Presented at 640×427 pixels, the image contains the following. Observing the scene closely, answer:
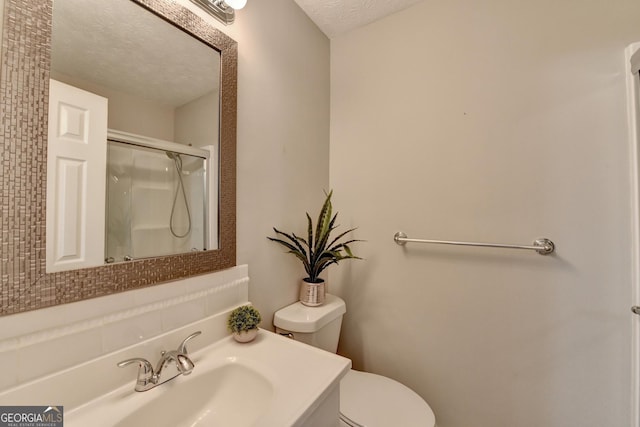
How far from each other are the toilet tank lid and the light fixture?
126cm

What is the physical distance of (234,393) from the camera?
748mm

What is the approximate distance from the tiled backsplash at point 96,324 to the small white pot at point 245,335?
8 cm

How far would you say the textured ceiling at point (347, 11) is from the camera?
132 centimetres

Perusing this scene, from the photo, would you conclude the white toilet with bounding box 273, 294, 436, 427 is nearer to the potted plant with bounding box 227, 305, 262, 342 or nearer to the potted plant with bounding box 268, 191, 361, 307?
the potted plant with bounding box 268, 191, 361, 307

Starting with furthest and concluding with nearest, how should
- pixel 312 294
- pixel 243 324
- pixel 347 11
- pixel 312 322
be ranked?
pixel 347 11, pixel 312 294, pixel 312 322, pixel 243 324

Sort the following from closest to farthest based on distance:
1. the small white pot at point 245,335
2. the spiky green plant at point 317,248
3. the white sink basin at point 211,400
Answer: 1. the white sink basin at point 211,400
2. the small white pot at point 245,335
3. the spiky green plant at point 317,248

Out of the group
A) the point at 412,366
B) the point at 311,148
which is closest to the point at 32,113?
the point at 311,148

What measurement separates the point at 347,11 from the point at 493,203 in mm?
1304

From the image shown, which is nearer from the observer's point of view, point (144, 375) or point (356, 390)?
point (144, 375)

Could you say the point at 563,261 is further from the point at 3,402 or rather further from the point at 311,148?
the point at 3,402

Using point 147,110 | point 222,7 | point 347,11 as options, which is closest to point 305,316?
point 147,110

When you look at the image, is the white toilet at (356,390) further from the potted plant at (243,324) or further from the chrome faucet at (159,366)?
the chrome faucet at (159,366)

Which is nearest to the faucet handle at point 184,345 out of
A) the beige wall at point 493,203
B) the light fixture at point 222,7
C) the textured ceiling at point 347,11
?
the beige wall at point 493,203

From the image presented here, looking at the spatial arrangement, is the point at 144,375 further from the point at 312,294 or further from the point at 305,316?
the point at 312,294
